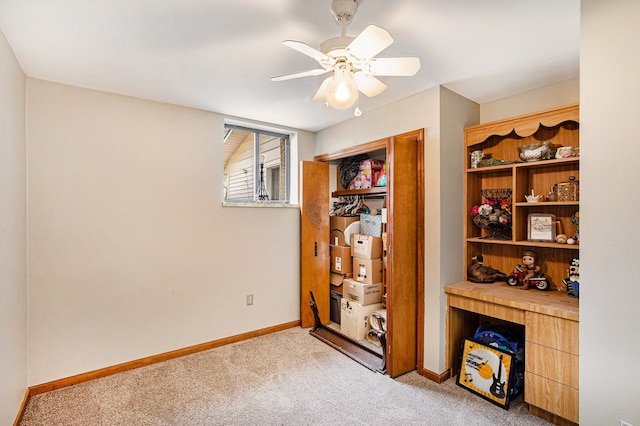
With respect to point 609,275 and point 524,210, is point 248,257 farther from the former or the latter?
point 609,275

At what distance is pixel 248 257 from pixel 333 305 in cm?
127

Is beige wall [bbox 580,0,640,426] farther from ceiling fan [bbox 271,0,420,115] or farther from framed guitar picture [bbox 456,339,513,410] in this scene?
ceiling fan [bbox 271,0,420,115]

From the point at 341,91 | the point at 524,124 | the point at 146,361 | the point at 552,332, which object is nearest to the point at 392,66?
the point at 341,91

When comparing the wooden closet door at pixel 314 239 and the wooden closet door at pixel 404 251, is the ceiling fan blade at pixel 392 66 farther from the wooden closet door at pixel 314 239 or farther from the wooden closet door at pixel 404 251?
the wooden closet door at pixel 314 239

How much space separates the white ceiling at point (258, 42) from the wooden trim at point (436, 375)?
7.72ft

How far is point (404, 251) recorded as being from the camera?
2658 mm

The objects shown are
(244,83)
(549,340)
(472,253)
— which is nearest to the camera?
(549,340)

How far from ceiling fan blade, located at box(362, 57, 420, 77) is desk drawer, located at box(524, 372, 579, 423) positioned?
211 cm

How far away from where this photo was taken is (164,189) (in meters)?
2.92

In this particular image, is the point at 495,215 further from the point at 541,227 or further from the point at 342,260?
the point at 342,260

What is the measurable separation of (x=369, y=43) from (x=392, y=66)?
1.02 feet

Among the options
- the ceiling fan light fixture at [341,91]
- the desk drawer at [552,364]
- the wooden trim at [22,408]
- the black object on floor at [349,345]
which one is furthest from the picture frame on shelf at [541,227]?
the wooden trim at [22,408]

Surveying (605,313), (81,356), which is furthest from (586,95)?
(81,356)

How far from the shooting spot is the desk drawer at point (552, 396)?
1.90 m
